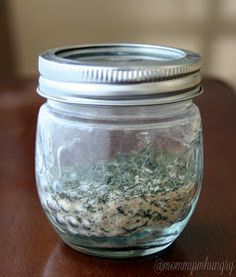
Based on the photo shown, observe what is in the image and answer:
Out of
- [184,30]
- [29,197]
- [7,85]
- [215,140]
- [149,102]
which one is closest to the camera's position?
[149,102]

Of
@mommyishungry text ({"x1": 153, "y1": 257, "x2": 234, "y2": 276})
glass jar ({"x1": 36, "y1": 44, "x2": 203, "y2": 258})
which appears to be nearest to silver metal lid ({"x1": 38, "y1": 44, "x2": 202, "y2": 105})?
glass jar ({"x1": 36, "y1": 44, "x2": 203, "y2": 258})

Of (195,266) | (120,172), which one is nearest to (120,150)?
(120,172)

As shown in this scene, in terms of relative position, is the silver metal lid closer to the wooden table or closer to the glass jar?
the glass jar

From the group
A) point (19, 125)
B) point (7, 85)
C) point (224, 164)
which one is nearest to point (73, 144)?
point (224, 164)

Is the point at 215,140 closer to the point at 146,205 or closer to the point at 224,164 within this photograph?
the point at 224,164

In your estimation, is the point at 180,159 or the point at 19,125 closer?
the point at 180,159
